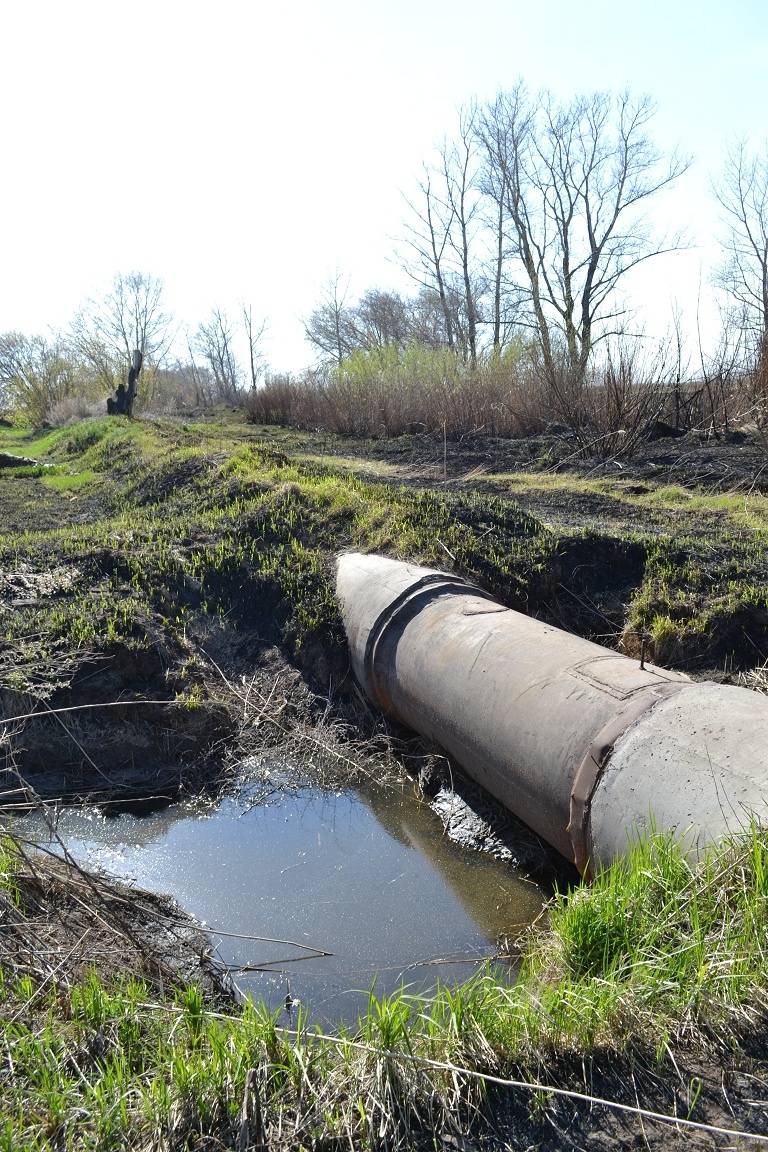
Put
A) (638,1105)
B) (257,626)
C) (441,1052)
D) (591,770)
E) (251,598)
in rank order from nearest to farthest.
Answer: (638,1105), (441,1052), (591,770), (257,626), (251,598)

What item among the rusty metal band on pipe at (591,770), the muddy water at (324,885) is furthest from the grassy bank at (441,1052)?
the muddy water at (324,885)

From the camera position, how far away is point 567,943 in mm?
2594

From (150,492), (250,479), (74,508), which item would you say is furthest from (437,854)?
(74,508)

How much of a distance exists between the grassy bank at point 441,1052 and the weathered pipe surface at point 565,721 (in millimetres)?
303

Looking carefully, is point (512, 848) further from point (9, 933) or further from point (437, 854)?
point (9, 933)

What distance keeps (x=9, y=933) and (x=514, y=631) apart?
2741 mm

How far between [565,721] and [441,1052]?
1575 millimetres

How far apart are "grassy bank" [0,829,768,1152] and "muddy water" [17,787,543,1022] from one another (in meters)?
0.84

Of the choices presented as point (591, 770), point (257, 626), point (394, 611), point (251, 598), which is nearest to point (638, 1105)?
point (591, 770)

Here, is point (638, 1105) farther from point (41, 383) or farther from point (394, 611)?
point (41, 383)

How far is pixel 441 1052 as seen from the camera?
2102 millimetres

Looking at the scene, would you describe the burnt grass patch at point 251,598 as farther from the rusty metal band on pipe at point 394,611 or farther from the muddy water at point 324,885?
the muddy water at point 324,885

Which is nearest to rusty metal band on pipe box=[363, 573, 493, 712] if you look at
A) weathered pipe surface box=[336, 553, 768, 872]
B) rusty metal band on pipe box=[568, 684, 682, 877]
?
weathered pipe surface box=[336, 553, 768, 872]

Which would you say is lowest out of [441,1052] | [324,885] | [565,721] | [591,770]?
[324,885]
